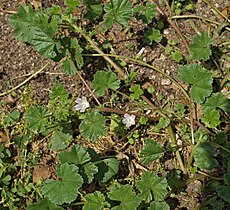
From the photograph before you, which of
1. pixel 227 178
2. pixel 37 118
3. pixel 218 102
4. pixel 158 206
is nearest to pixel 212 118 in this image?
pixel 218 102

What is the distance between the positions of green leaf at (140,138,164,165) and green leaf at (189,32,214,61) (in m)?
0.59

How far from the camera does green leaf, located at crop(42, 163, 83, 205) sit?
293 centimetres

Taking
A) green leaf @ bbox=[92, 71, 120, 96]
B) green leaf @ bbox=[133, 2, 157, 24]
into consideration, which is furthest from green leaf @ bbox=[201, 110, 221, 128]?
green leaf @ bbox=[133, 2, 157, 24]

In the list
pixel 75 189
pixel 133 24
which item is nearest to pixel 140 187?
pixel 75 189

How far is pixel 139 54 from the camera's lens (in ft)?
11.8

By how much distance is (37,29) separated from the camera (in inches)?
126

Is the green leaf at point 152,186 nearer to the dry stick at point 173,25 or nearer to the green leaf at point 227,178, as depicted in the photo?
the green leaf at point 227,178

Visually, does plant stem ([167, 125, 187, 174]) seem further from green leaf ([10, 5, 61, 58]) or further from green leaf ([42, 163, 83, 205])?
green leaf ([10, 5, 61, 58])

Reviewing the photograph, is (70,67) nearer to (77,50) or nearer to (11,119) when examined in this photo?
(77,50)

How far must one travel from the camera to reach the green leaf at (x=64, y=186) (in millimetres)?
2932

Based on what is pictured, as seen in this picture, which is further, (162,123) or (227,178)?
(162,123)

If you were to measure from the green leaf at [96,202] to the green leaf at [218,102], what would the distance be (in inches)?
33.4

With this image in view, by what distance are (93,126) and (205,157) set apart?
0.68 m

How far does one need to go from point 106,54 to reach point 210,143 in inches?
33.7
